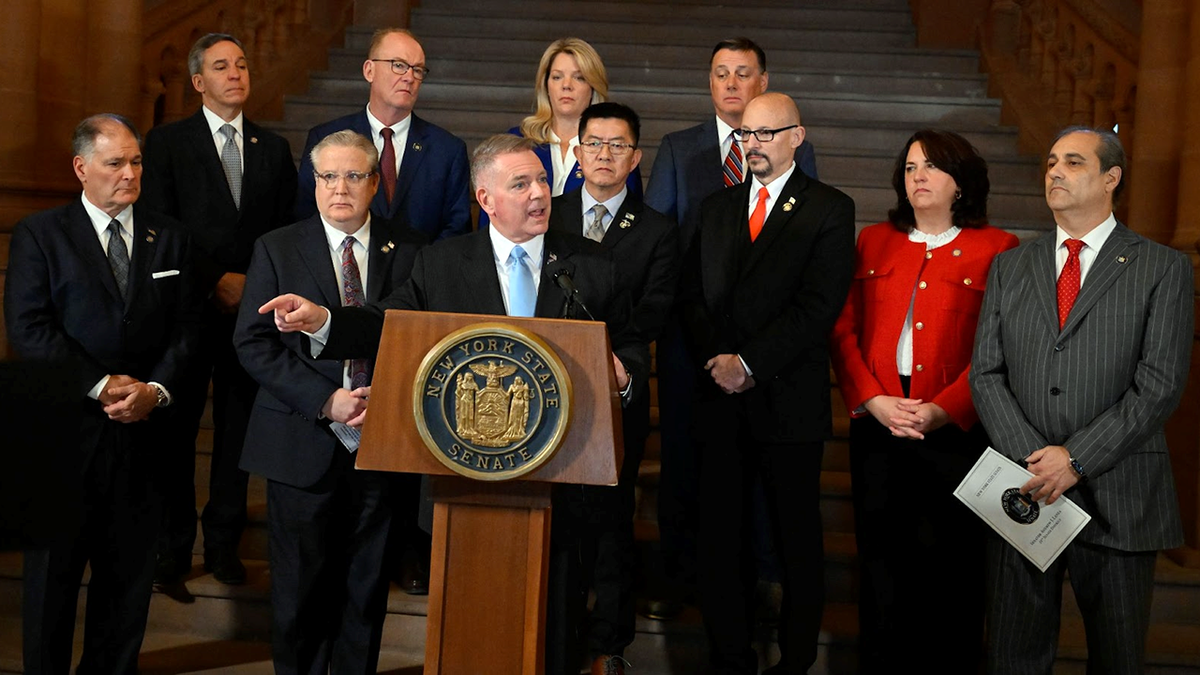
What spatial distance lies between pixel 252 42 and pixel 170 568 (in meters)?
3.95

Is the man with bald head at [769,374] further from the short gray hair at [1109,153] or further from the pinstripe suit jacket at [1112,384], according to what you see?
the short gray hair at [1109,153]

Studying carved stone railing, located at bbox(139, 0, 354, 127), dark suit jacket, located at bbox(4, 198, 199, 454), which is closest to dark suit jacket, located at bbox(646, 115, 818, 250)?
dark suit jacket, located at bbox(4, 198, 199, 454)

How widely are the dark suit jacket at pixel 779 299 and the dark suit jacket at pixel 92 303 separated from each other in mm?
1532

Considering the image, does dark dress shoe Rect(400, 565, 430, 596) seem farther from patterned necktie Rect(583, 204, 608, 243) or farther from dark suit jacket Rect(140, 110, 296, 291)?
patterned necktie Rect(583, 204, 608, 243)

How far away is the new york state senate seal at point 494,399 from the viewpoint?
2.61m

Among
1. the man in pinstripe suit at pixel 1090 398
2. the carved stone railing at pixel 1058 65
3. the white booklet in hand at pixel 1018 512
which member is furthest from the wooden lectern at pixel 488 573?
the carved stone railing at pixel 1058 65

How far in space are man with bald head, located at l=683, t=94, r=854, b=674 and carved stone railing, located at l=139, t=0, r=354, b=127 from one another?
3418 millimetres

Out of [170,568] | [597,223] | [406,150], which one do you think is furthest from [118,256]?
[597,223]

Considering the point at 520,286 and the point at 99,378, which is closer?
Result: the point at 520,286

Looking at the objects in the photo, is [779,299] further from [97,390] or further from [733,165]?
[97,390]

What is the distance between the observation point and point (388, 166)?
4.34m

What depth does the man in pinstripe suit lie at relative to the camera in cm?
323

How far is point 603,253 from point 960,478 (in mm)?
1197

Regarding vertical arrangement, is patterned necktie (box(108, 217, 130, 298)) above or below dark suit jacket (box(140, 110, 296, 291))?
below
